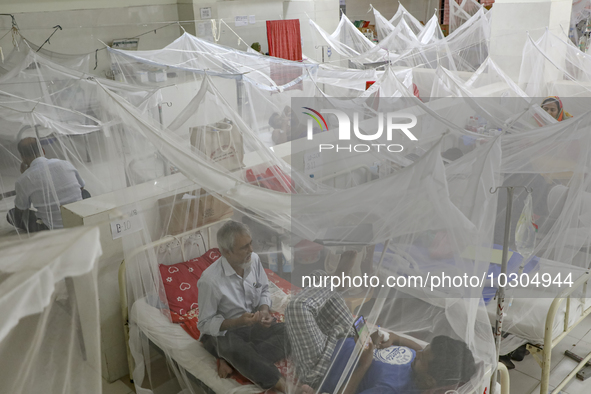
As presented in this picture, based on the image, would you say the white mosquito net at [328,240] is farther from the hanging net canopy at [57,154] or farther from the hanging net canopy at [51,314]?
the hanging net canopy at [51,314]

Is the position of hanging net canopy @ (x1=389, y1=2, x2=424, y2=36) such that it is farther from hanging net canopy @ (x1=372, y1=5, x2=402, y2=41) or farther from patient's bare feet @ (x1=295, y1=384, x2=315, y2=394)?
patient's bare feet @ (x1=295, y1=384, x2=315, y2=394)

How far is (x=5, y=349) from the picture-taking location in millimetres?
871

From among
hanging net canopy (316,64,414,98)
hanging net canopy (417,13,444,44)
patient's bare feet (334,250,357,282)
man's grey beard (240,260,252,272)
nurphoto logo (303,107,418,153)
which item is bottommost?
man's grey beard (240,260,252,272)

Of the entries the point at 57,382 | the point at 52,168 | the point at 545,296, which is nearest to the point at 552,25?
the point at 545,296

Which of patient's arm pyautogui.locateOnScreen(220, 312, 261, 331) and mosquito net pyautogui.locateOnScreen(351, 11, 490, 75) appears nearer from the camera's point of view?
patient's arm pyautogui.locateOnScreen(220, 312, 261, 331)

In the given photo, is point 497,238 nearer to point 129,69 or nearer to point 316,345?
point 316,345

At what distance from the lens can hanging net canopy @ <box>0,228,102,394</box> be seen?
857 millimetres

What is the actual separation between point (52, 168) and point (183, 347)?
1547 mm

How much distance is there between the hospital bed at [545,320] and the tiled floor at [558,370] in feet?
0.39

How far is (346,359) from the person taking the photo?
188cm

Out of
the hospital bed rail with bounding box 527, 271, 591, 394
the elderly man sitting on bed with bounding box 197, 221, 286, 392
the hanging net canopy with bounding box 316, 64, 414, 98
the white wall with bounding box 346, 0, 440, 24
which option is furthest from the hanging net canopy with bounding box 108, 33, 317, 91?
the white wall with bounding box 346, 0, 440, 24

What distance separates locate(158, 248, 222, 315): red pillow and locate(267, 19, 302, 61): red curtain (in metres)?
4.82

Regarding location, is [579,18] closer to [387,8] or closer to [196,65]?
[387,8]

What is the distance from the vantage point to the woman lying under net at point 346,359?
1.84 metres
